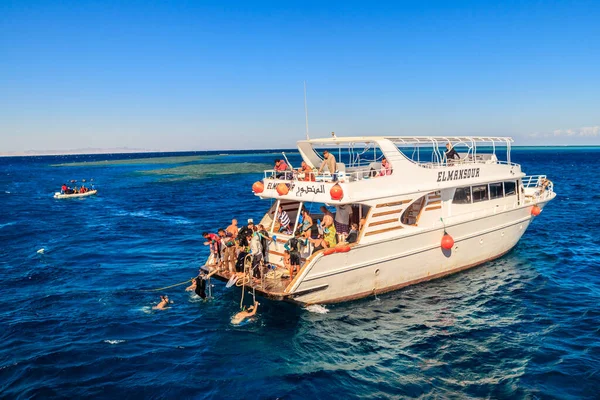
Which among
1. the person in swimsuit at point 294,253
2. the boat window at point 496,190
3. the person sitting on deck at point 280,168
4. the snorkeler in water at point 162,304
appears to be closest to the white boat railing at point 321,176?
the person sitting on deck at point 280,168

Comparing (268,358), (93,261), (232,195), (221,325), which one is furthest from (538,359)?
(232,195)

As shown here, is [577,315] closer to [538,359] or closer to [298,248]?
[538,359]

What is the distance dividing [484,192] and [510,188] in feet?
7.06

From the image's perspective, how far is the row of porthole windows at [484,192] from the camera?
16.0 meters

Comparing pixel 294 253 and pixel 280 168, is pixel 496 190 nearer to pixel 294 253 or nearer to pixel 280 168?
pixel 280 168

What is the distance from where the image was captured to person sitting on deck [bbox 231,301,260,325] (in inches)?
492

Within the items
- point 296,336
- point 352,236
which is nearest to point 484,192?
point 352,236

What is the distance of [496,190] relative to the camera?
17.5m

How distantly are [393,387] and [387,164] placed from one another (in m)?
7.62

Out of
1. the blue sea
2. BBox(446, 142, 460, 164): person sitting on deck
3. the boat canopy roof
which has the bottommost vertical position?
the blue sea

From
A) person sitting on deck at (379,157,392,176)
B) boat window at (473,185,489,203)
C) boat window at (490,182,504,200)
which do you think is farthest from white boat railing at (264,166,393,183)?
boat window at (490,182,504,200)

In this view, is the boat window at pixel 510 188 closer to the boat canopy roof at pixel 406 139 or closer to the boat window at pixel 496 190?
the boat window at pixel 496 190

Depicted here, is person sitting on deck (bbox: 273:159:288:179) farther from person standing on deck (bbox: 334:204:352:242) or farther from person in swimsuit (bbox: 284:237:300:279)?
person in swimsuit (bbox: 284:237:300:279)

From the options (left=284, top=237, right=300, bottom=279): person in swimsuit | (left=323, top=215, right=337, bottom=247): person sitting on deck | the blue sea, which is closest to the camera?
the blue sea
